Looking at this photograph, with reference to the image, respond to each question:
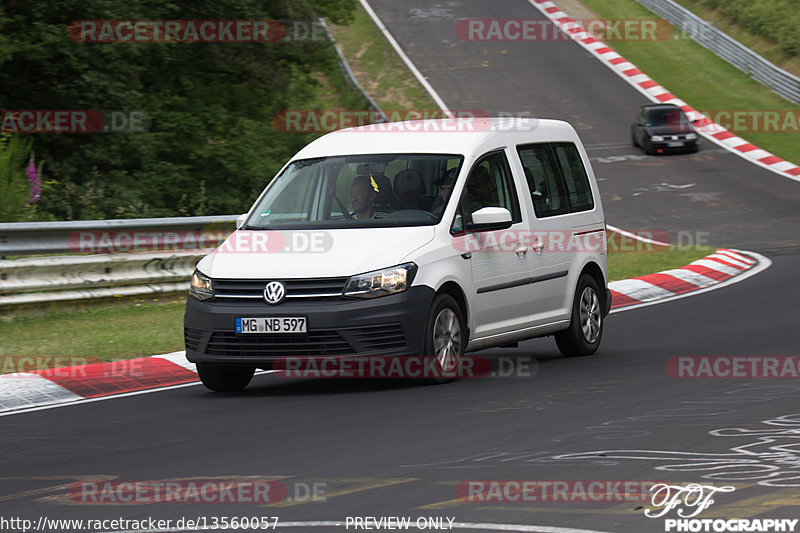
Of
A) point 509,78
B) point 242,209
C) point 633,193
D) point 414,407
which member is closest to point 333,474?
point 414,407

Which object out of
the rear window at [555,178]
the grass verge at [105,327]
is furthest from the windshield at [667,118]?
the rear window at [555,178]

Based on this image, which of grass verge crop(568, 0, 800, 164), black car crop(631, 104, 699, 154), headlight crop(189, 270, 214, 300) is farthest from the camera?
grass verge crop(568, 0, 800, 164)

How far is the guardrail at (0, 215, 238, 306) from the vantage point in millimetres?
13984

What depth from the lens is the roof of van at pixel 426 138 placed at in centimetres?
1068

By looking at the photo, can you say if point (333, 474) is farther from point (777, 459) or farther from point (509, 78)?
point (509, 78)

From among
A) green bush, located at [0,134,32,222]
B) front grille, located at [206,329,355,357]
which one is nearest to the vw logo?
front grille, located at [206,329,355,357]

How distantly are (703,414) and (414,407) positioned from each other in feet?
6.19

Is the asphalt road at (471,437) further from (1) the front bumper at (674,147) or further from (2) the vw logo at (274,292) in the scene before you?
(1) the front bumper at (674,147)

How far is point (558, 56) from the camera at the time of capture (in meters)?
43.8

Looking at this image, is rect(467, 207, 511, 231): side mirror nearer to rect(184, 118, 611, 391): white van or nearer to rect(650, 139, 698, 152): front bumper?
rect(184, 118, 611, 391): white van

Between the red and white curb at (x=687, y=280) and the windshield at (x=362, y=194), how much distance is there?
19.3 ft

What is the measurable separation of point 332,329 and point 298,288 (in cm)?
40

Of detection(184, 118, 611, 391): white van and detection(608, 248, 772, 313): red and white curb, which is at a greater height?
detection(184, 118, 611, 391): white van

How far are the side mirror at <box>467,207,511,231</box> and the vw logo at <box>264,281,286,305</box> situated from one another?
1.65m
